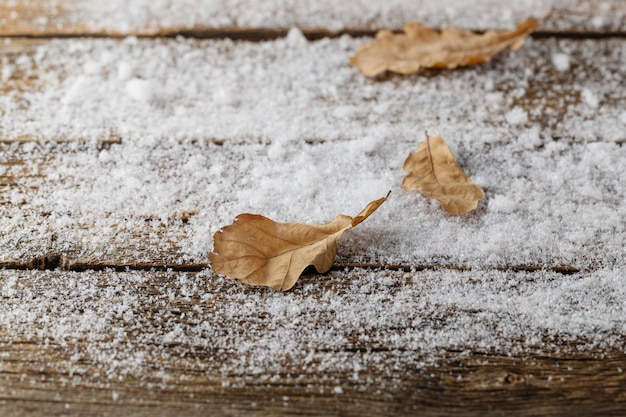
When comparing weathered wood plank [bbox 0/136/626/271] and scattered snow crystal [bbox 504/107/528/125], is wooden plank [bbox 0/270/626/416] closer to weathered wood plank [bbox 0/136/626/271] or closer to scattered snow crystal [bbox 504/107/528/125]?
weathered wood plank [bbox 0/136/626/271]

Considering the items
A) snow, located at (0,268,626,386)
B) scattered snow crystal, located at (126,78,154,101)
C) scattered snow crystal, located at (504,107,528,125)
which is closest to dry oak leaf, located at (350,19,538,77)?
scattered snow crystal, located at (504,107,528,125)

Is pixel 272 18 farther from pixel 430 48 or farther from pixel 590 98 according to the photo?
pixel 590 98

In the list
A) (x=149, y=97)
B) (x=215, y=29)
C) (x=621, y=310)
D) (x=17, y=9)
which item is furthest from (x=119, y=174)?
(x=621, y=310)

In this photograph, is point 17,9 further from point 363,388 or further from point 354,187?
point 363,388

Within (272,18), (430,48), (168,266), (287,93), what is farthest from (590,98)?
(168,266)

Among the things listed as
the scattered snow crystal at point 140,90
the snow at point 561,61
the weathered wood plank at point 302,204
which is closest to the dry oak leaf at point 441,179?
the weathered wood plank at point 302,204
